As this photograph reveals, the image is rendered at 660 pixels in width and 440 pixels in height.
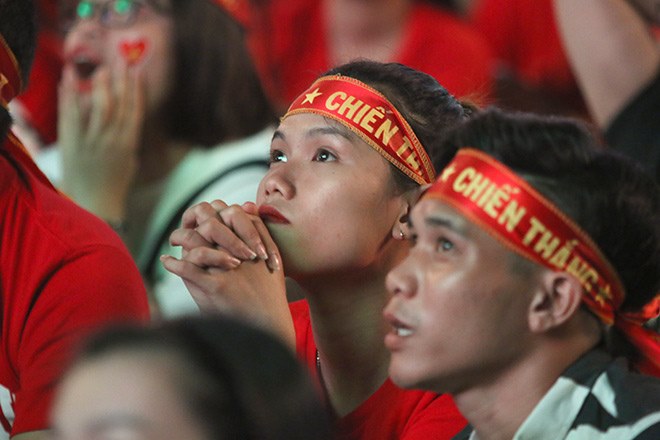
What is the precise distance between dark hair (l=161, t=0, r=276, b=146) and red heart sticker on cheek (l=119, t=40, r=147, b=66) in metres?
0.09

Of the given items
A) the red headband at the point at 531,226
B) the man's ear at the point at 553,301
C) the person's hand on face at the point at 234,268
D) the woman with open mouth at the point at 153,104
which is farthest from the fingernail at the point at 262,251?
the woman with open mouth at the point at 153,104

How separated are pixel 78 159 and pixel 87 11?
0.43m

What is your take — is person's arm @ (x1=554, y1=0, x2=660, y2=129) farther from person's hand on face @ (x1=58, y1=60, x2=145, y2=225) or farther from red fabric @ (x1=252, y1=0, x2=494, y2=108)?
person's hand on face @ (x1=58, y1=60, x2=145, y2=225)

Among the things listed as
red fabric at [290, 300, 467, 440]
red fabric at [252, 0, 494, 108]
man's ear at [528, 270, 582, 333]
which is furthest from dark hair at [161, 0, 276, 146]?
man's ear at [528, 270, 582, 333]

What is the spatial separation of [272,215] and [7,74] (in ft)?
1.82

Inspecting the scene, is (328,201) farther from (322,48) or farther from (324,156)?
(322,48)

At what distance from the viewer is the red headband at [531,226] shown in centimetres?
165

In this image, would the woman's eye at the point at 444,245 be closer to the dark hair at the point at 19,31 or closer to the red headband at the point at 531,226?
the red headband at the point at 531,226

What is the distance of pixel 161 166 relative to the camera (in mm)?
3371

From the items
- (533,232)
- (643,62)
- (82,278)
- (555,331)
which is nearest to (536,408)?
(555,331)

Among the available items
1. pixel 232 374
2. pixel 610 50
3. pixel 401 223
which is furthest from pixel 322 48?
pixel 232 374

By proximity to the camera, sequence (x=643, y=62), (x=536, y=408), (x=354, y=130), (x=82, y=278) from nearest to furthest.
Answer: (x=536, y=408)
(x=82, y=278)
(x=354, y=130)
(x=643, y=62)

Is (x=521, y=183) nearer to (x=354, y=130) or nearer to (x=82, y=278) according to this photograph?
(x=354, y=130)

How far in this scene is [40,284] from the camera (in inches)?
78.9
